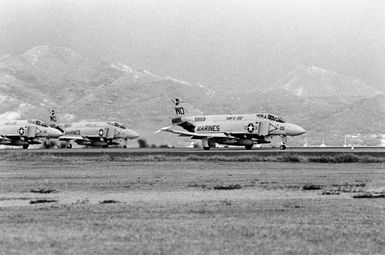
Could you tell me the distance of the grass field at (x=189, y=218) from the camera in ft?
38.4

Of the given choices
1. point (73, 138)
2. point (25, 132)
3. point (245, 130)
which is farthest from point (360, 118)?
point (245, 130)

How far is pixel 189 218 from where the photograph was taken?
15.2 m

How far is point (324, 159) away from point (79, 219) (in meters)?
32.9

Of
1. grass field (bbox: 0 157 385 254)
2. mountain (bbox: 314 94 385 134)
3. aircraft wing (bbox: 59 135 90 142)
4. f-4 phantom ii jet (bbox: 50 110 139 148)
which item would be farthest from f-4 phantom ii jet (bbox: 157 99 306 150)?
mountain (bbox: 314 94 385 134)

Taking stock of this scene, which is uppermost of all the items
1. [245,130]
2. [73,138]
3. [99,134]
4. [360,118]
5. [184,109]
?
[360,118]

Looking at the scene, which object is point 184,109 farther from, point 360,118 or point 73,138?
point 360,118

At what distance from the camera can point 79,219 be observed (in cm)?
1501

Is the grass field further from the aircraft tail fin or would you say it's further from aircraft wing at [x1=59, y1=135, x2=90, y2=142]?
aircraft wing at [x1=59, y1=135, x2=90, y2=142]

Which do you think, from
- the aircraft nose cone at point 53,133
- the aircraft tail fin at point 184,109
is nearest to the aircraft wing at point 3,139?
the aircraft nose cone at point 53,133

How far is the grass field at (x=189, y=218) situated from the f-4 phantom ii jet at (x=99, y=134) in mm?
70247

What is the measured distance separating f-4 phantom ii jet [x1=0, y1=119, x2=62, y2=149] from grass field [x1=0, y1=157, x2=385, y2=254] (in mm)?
68307

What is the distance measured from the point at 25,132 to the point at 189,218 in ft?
267

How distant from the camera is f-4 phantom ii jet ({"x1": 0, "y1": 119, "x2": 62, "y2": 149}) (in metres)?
93.6

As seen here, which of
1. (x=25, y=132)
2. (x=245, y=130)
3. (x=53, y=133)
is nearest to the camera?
(x=245, y=130)
